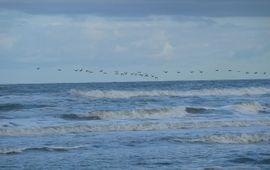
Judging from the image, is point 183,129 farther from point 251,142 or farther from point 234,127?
point 251,142

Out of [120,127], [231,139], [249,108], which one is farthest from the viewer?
[249,108]

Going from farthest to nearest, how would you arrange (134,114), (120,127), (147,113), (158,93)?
(158,93) < (147,113) < (134,114) < (120,127)

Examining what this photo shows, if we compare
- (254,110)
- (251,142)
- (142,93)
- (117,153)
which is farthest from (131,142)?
(142,93)

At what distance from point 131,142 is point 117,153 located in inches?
96.1

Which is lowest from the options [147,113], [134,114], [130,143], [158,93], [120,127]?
[130,143]

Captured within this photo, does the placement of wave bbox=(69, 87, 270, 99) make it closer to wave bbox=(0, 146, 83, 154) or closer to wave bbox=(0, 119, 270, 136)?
wave bbox=(0, 119, 270, 136)

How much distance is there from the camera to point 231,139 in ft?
69.5

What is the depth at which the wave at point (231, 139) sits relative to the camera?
21.0 meters

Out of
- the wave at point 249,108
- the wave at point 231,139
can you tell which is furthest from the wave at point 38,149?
the wave at point 249,108

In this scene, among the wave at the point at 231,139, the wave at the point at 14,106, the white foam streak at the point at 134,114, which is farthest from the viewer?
the wave at the point at 14,106

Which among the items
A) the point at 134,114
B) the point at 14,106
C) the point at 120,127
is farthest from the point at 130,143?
the point at 14,106

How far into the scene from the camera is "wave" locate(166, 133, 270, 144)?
2098cm

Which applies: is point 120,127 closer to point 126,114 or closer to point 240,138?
point 240,138

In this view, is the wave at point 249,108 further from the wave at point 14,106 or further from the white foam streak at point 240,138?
the white foam streak at point 240,138
